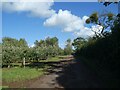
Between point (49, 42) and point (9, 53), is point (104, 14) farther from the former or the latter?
point (49, 42)

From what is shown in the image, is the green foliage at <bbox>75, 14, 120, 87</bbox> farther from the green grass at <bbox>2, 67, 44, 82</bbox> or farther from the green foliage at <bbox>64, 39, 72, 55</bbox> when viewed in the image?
the green foliage at <bbox>64, 39, 72, 55</bbox>

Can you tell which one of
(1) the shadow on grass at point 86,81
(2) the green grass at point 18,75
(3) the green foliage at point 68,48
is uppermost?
(3) the green foliage at point 68,48

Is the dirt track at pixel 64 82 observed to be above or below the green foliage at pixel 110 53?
below

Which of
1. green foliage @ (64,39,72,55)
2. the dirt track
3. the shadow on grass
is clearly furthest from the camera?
green foliage @ (64,39,72,55)

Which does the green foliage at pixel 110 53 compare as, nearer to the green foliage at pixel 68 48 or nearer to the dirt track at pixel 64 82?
the dirt track at pixel 64 82

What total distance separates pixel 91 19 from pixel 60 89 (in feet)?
141

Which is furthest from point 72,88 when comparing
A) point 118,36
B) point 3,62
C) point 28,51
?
point 28,51

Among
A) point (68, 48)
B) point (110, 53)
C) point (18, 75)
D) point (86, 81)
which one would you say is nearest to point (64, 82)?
point (86, 81)

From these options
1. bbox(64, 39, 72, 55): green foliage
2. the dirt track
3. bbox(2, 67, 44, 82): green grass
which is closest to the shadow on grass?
the dirt track

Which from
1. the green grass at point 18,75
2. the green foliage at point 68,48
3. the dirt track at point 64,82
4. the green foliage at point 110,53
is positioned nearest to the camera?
the dirt track at point 64,82

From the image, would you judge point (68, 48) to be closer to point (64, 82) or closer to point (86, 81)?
point (86, 81)

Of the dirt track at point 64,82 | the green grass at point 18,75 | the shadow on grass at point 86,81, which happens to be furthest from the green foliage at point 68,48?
the shadow on grass at point 86,81

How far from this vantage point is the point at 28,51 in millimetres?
44531

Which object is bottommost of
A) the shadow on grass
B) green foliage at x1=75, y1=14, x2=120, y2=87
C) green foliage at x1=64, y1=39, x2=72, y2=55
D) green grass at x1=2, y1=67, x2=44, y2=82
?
the shadow on grass
